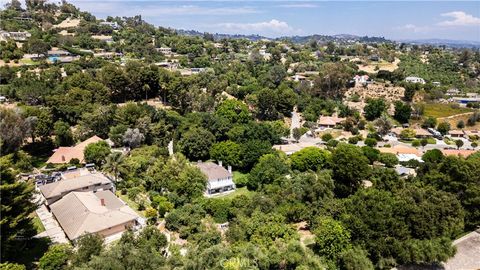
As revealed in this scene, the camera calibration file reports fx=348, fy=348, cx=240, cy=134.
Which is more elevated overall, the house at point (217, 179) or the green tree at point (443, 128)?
the green tree at point (443, 128)

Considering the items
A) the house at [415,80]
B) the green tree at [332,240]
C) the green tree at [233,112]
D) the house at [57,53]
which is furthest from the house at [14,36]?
the house at [415,80]

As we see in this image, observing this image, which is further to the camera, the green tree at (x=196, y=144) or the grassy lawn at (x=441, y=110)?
the grassy lawn at (x=441, y=110)

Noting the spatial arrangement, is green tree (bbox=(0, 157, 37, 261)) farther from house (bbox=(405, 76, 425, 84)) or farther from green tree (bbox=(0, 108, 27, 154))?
house (bbox=(405, 76, 425, 84))

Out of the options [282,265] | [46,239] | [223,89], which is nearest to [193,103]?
[223,89]

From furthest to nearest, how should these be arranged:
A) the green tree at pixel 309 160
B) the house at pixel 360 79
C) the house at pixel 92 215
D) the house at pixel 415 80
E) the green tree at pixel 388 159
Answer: the house at pixel 415 80 < the house at pixel 360 79 < the green tree at pixel 388 159 < the green tree at pixel 309 160 < the house at pixel 92 215

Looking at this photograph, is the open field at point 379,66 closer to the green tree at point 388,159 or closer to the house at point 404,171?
the green tree at point 388,159

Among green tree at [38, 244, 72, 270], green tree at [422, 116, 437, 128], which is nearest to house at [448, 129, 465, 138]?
green tree at [422, 116, 437, 128]
